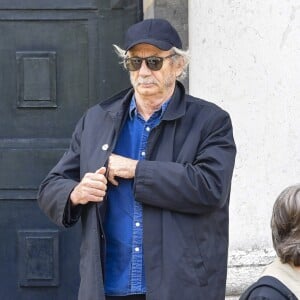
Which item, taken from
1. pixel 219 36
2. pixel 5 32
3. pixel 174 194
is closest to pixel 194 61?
pixel 219 36

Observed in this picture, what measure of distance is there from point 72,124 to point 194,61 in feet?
2.91

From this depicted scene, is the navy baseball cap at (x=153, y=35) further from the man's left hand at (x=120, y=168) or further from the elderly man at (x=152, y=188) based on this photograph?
the man's left hand at (x=120, y=168)

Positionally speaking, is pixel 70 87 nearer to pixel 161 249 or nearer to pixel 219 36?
pixel 219 36

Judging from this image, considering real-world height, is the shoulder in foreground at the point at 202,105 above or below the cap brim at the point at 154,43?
below

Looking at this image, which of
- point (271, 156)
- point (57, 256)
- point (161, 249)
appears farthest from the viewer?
point (57, 256)

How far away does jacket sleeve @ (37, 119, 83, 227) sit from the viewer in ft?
14.6

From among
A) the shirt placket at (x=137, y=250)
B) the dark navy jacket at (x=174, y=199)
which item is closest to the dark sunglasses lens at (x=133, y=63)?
the dark navy jacket at (x=174, y=199)

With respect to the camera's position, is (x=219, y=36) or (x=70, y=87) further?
(x=70, y=87)

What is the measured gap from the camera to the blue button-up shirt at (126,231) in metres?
4.35

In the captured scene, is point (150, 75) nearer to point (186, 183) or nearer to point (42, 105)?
point (186, 183)

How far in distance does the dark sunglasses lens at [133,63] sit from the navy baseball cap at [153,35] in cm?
4

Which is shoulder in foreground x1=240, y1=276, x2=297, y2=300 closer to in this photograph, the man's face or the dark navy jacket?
the dark navy jacket

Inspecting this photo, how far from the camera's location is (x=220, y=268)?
441 cm

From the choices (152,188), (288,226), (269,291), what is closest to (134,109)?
(152,188)
